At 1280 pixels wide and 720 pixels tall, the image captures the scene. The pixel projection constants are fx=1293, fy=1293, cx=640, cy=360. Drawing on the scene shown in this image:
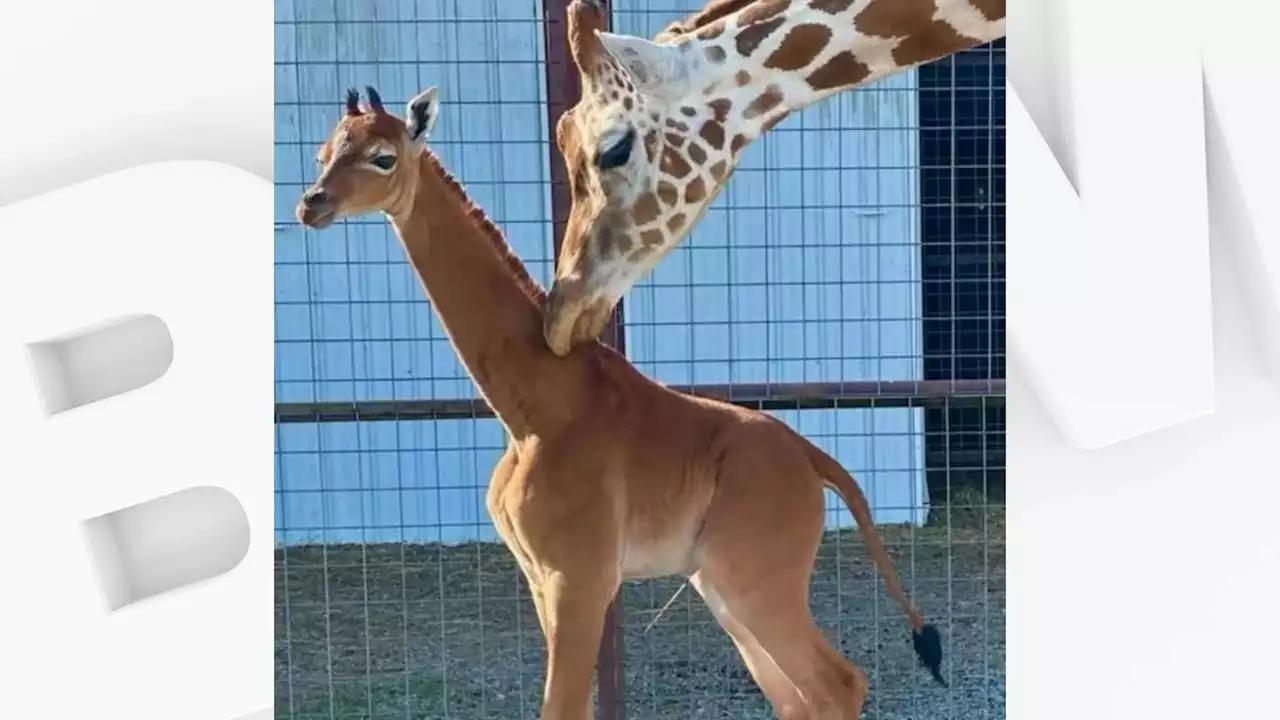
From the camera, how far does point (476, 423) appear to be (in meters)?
1.52

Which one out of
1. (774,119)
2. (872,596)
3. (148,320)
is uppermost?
(774,119)

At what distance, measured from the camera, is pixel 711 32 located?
148cm

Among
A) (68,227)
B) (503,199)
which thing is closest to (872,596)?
(503,199)

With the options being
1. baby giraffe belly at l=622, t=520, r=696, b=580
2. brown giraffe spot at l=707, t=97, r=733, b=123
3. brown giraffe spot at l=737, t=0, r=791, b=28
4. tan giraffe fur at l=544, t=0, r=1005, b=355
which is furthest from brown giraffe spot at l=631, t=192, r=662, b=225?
baby giraffe belly at l=622, t=520, r=696, b=580

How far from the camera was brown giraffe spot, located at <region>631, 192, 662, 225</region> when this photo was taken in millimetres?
1460

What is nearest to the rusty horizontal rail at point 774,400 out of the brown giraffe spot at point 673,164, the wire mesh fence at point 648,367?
the wire mesh fence at point 648,367

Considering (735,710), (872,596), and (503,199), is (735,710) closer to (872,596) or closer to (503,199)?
(872,596)

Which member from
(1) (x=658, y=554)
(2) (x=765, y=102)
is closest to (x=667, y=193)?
(2) (x=765, y=102)

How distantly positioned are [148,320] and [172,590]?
0.34 meters

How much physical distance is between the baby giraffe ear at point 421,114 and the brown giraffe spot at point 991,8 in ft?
2.12

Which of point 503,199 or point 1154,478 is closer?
point 503,199

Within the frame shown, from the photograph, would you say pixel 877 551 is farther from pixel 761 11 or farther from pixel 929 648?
pixel 761 11

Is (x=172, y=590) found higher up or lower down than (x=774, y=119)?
lower down

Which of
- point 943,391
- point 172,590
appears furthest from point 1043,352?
point 172,590
